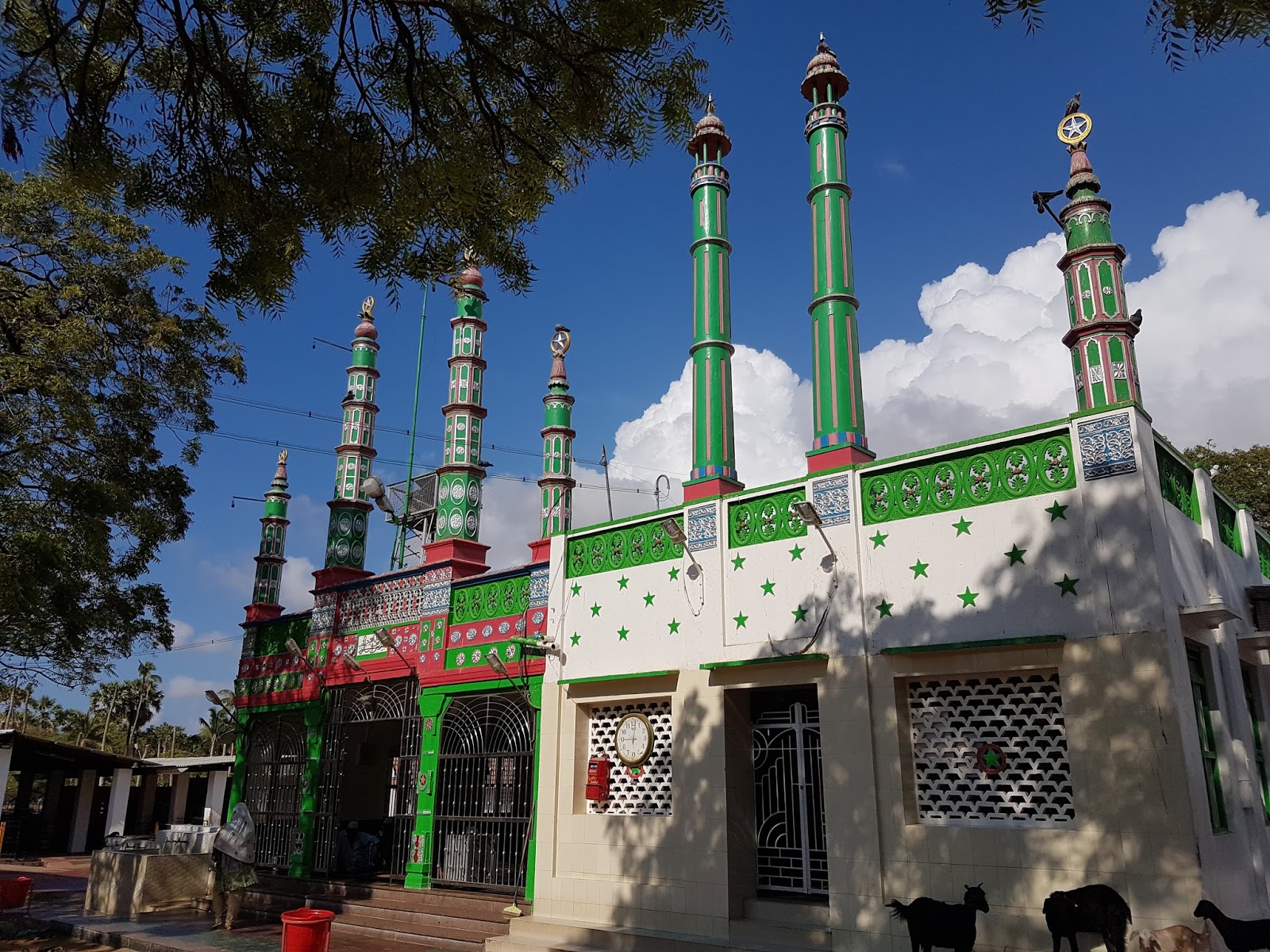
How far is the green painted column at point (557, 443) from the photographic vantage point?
13680mm

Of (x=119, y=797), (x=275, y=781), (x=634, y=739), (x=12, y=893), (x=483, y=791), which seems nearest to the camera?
(x=634, y=739)

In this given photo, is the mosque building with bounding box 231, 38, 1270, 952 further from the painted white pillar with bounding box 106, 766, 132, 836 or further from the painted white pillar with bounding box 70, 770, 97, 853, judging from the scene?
the painted white pillar with bounding box 70, 770, 97, 853

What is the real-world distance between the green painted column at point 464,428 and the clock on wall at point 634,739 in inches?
165

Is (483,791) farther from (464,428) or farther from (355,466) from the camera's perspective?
(355,466)

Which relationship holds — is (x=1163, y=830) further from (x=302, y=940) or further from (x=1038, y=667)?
(x=302, y=940)

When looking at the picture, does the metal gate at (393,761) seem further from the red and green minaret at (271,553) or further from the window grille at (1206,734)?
the window grille at (1206,734)

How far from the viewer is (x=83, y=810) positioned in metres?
25.4

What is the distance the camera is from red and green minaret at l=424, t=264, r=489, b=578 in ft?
43.4

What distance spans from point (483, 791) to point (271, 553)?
7.78 m

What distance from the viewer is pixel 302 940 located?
705cm

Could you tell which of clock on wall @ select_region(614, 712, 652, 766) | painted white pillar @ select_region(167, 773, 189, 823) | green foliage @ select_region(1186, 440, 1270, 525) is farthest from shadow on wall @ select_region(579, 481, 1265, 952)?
painted white pillar @ select_region(167, 773, 189, 823)

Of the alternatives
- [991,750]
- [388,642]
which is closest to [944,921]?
[991,750]

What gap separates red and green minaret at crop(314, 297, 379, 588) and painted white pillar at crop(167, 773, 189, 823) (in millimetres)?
16850

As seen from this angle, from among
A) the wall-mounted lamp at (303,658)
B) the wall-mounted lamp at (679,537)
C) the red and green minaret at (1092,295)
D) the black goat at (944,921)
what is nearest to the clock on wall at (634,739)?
the wall-mounted lamp at (679,537)
